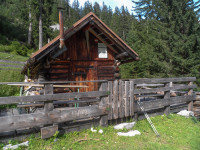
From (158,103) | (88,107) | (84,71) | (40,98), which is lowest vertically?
(158,103)

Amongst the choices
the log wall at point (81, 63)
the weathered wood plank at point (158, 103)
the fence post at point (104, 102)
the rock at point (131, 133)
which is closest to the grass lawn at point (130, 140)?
the rock at point (131, 133)

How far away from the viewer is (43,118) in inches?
175

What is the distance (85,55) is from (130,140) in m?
5.46

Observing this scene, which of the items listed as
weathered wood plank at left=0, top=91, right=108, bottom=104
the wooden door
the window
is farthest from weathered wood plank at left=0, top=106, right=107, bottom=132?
the window

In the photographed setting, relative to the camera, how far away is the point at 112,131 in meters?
5.44

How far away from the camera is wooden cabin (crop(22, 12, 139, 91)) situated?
24.9ft

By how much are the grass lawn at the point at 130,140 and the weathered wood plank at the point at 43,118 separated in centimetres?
52

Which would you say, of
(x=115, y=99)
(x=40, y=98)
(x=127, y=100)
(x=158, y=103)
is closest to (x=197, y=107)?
(x=158, y=103)

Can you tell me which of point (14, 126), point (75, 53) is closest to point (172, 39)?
point (75, 53)

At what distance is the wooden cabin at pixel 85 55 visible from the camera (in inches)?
299

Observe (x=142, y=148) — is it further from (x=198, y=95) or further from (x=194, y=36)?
(x=194, y=36)

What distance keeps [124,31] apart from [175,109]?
45425 mm

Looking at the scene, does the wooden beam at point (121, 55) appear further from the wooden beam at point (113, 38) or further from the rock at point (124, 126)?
the rock at point (124, 126)

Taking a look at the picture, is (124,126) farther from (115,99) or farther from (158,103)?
(158,103)
